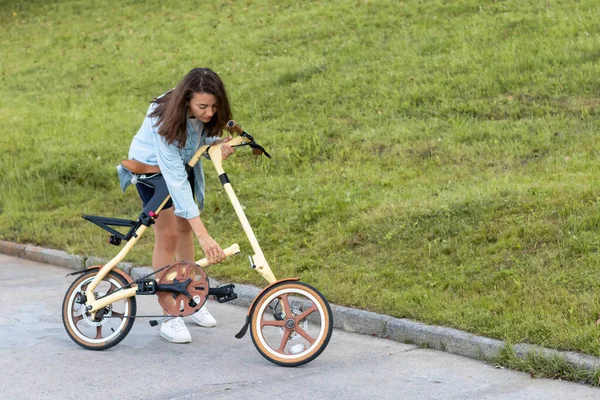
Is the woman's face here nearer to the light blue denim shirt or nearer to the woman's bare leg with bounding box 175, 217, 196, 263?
the light blue denim shirt

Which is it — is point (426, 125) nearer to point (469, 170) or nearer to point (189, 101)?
point (469, 170)

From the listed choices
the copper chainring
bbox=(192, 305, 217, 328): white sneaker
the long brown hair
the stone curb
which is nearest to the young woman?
the long brown hair

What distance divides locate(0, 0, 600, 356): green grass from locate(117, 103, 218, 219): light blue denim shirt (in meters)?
1.63

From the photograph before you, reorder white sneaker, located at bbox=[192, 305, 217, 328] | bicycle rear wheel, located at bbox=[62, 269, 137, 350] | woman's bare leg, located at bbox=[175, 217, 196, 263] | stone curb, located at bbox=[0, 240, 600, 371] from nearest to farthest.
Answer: stone curb, located at bbox=[0, 240, 600, 371] → bicycle rear wheel, located at bbox=[62, 269, 137, 350] → woman's bare leg, located at bbox=[175, 217, 196, 263] → white sneaker, located at bbox=[192, 305, 217, 328]

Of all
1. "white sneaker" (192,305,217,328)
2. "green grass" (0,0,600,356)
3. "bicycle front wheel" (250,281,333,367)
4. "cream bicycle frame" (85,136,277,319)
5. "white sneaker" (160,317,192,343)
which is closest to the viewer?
"bicycle front wheel" (250,281,333,367)

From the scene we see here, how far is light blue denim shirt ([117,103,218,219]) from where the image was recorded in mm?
5387

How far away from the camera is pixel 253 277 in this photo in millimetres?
7273

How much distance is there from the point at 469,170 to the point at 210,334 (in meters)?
4.02

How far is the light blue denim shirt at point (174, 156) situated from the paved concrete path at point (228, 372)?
3.13 ft

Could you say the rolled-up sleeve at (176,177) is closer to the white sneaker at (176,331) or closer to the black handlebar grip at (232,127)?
the black handlebar grip at (232,127)

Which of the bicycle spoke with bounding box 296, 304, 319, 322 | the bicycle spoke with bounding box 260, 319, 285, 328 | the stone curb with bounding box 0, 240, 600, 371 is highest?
the bicycle spoke with bounding box 296, 304, 319, 322

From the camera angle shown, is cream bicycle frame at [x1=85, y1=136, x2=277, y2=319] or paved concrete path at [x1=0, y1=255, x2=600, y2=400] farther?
cream bicycle frame at [x1=85, y1=136, x2=277, y2=319]

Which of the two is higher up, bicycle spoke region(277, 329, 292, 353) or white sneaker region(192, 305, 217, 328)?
bicycle spoke region(277, 329, 292, 353)

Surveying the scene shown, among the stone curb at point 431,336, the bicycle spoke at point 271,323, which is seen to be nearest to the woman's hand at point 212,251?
the bicycle spoke at point 271,323
